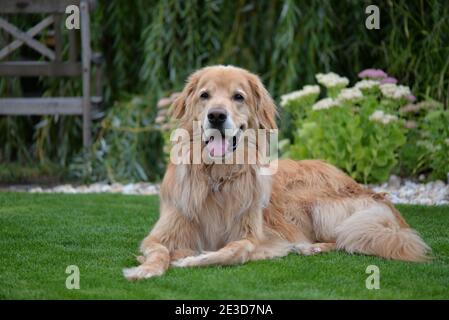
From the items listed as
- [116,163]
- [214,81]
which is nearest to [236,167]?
[214,81]

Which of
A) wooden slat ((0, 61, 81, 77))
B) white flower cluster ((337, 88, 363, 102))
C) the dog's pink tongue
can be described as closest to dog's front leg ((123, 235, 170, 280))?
the dog's pink tongue

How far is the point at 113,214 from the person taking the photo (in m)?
5.97

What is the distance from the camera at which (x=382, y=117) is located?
6.90 m

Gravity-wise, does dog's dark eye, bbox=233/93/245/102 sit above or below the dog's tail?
above

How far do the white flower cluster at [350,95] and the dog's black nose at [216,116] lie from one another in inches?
120

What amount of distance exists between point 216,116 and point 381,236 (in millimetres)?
1206

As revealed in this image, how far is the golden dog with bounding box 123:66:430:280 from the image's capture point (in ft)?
14.2

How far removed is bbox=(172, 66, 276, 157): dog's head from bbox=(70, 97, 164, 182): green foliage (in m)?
3.63

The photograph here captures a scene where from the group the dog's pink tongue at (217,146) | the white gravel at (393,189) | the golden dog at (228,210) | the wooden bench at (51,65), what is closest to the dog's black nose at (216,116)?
the golden dog at (228,210)

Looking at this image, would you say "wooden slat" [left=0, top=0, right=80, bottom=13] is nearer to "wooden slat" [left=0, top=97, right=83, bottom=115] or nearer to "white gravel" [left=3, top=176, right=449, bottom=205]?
"wooden slat" [left=0, top=97, right=83, bottom=115]

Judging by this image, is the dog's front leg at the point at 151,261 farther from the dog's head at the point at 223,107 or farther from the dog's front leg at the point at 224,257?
the dog's head at the point at 223,107

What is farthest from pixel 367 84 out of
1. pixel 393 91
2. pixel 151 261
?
pixel 151 261

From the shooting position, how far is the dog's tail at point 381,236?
4418 mm

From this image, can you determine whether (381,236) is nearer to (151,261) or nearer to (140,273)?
(151,261)
